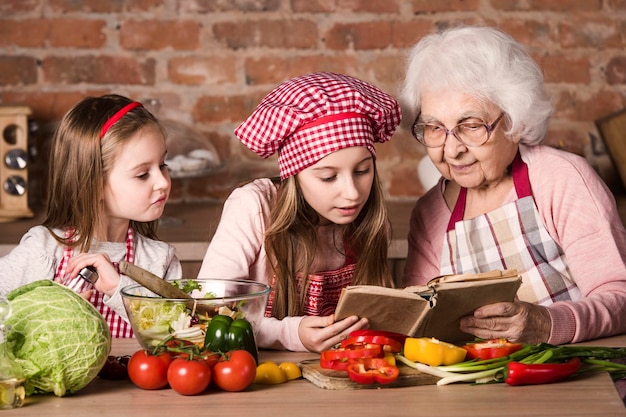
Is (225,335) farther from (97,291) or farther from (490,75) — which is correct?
(490,75)

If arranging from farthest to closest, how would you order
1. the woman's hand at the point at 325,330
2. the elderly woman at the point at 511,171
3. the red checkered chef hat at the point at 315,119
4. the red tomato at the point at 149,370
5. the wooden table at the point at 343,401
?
the elderly woman at the point at 511,171 < the red checkered chef hat at the point at 315,119 < the woman's hand at the point at 325,330 < the red tomato at the point at 149,370 < the wooden table at the point at 343,401

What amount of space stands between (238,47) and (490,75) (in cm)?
173

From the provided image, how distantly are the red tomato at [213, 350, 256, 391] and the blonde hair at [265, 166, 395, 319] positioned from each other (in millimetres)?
650

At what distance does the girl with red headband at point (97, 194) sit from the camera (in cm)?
243

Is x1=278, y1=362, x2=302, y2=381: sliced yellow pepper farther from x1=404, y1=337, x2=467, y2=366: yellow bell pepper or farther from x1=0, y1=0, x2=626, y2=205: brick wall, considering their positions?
x1=0, y1=0, x2=626, y2=205: brick wall

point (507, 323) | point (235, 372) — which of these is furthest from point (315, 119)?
point (235, 372)

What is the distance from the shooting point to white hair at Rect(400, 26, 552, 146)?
2.29 meters

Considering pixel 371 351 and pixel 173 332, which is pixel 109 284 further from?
pixel 371 351

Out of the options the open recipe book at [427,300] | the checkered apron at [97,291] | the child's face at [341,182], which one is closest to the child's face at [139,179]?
the checkered apron at [97,291]

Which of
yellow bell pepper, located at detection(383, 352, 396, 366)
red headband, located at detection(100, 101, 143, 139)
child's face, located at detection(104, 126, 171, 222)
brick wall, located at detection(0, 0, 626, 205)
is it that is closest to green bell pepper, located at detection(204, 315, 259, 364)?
yellow bell pepper, located at detection(383, 352, 396, 366)

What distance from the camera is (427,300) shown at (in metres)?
1.79

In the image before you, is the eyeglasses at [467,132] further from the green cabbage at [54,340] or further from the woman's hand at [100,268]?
the green cabbage at [54,340]

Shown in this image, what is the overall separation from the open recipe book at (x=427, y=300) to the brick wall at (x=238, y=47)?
80.9 inches

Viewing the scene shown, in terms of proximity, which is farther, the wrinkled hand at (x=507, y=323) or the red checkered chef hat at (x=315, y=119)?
the red checkered chef hat at (x=315, y=119)
